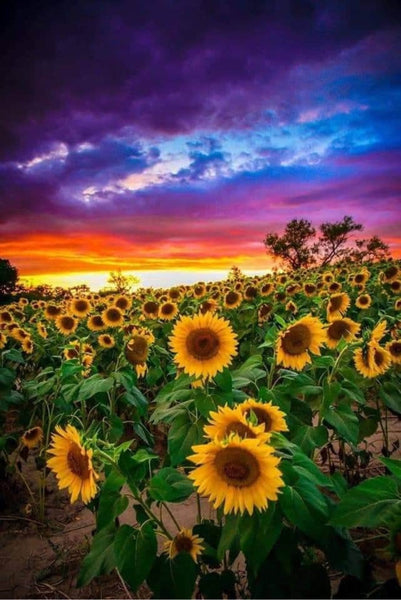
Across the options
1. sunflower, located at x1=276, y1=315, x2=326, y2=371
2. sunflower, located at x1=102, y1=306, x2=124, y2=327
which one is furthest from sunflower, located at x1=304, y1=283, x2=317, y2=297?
sunflower, located at x1=276, y1=315, x2=326, y2=371

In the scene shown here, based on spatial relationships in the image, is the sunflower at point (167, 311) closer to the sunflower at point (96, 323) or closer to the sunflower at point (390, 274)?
the sunflower at point (96, 323)

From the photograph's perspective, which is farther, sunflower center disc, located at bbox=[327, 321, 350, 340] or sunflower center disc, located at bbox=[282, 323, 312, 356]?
sunflower center disc, located at bbox=[327, 321, 350, 340]

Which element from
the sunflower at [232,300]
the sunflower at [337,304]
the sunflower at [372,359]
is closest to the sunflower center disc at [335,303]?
the sunflower at [337,304]

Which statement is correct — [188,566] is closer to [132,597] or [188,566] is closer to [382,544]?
[132,597]

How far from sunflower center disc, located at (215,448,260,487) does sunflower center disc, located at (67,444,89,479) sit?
0.62 m

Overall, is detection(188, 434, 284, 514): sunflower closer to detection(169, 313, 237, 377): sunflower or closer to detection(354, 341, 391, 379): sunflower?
detection(169, 313, 237, 377): sunflower

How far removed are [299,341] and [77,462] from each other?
160 cm

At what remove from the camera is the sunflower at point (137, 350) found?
134 inches

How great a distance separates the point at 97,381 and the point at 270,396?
4.55ft

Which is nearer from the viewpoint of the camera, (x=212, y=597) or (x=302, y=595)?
(x=302, y=595)

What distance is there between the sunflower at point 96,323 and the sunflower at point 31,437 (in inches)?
99.8

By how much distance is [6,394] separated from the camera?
3.63 meters

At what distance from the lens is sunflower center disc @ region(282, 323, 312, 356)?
2.69m

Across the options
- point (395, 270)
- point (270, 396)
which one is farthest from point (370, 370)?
point (395, 270)
